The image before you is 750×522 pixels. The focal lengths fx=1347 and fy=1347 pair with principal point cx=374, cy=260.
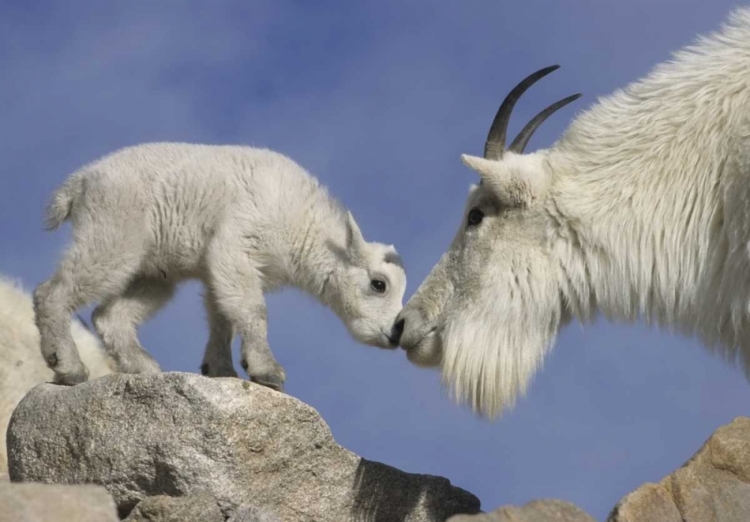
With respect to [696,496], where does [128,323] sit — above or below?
below

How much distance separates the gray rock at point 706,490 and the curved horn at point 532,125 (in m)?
1.81

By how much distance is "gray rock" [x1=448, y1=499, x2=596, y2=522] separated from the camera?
4.98 meters

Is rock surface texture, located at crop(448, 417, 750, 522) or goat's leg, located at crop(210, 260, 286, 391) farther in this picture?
goat's leg, located at crop(210, 260, 286, 391)

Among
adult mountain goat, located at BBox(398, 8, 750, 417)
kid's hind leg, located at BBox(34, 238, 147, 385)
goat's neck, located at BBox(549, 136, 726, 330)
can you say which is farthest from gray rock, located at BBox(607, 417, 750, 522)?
kid's hind leg, located at BBox(34, 238, 147, 385)

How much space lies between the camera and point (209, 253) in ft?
26.1

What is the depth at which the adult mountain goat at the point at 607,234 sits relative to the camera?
5.64 m

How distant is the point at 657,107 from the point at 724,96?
0.38 meters

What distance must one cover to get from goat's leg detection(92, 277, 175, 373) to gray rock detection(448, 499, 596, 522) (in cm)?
325

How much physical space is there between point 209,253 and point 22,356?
3.11m

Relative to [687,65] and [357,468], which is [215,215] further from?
[687,65]

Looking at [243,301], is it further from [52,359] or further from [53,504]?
[53,504]

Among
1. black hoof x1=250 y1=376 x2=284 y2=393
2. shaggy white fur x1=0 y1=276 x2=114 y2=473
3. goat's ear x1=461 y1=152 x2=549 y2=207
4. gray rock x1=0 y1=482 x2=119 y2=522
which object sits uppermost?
goat's ear x1=461 y1=152 x2=549 y2=207

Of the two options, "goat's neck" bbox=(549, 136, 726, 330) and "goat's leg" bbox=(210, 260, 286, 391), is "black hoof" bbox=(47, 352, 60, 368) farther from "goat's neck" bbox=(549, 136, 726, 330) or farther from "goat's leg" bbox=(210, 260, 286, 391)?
"goat's neck" bbox=(549, 136, 726, 330)

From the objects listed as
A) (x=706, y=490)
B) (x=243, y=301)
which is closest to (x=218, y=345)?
(x=243, y=301)
